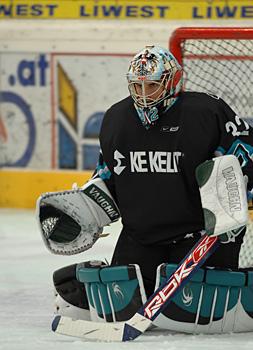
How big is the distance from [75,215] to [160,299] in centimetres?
50

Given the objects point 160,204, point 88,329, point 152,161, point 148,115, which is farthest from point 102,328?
point 148,115

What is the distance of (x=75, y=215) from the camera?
406cm

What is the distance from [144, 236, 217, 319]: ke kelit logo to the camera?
3.70 m

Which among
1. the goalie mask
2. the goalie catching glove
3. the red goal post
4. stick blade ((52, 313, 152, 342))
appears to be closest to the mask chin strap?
the goalie mask

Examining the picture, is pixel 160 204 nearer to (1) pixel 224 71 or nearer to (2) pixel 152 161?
(2) pixel 152 161

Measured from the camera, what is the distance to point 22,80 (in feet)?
22.8

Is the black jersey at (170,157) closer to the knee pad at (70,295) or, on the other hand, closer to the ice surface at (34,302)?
the knee pad at (70,295)

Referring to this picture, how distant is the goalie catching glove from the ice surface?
0.89 ft

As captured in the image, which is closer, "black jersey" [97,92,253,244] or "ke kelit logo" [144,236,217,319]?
"ke kelit logo" [144,236,217,319]

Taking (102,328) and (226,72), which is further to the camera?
(226,72)

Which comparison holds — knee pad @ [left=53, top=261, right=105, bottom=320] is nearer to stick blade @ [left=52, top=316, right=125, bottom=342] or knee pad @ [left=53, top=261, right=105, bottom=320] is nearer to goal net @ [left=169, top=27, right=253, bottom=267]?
stick blade @ [left=52, top=316, right=125, bottom=342]

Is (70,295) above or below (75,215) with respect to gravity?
below

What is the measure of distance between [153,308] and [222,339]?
23 centimetres

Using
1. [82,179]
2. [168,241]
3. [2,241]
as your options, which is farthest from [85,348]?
[82,179]
